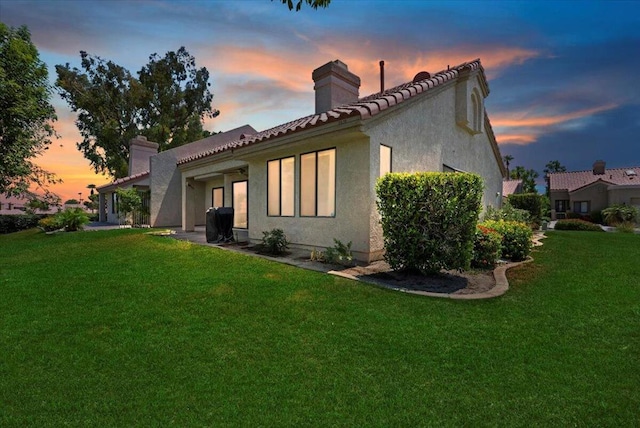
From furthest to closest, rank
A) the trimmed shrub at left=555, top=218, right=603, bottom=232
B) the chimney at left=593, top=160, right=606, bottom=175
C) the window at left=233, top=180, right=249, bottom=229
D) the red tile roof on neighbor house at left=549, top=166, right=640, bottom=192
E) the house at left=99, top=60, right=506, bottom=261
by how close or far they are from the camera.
Answer: 1. the chimney at left=593, top=160, right=606, bottom=175
2. the red tile roof on neighbor house at left=549, top=166, right=640, bottom=192
3. the trimmed shrub at left=555, top=218, right=603, bottom=232
4. the window at left=233, top=180, right=249, bottom=229
5. the house at left=99, top=60, right=506, bottom=261

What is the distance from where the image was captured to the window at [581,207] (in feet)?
114

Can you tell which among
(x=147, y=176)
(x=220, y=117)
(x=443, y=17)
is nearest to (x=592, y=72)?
(x=443, y=17)

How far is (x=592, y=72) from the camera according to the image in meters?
14.5

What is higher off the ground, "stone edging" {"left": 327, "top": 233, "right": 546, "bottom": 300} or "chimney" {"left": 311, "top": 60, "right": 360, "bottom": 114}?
"chimney" {"left": 311, "top": 60, "right": 360, "bottom": 114}

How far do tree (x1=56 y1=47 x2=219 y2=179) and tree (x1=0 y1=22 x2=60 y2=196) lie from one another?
12.0 m

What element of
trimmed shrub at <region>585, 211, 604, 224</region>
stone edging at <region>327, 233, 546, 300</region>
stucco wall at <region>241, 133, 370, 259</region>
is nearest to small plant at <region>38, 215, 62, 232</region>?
stucco wall at <region>241, 133, 370, 259</region>

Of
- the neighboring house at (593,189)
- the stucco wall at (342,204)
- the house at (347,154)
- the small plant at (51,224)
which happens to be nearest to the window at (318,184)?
the house at (347,154)

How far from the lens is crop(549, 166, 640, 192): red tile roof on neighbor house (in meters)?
33.4

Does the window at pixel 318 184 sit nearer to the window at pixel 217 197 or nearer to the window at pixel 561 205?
the window at pixel 217 197

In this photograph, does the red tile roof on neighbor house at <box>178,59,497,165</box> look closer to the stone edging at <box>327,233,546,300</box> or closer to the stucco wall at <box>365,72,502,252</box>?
the stucco wall at <box>365,72,502,252</box>

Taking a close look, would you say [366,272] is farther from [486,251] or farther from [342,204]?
[486,251]

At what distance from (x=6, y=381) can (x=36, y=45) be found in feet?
79.2

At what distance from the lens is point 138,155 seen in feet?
78.1

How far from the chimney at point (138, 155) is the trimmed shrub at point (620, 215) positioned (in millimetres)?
39609
